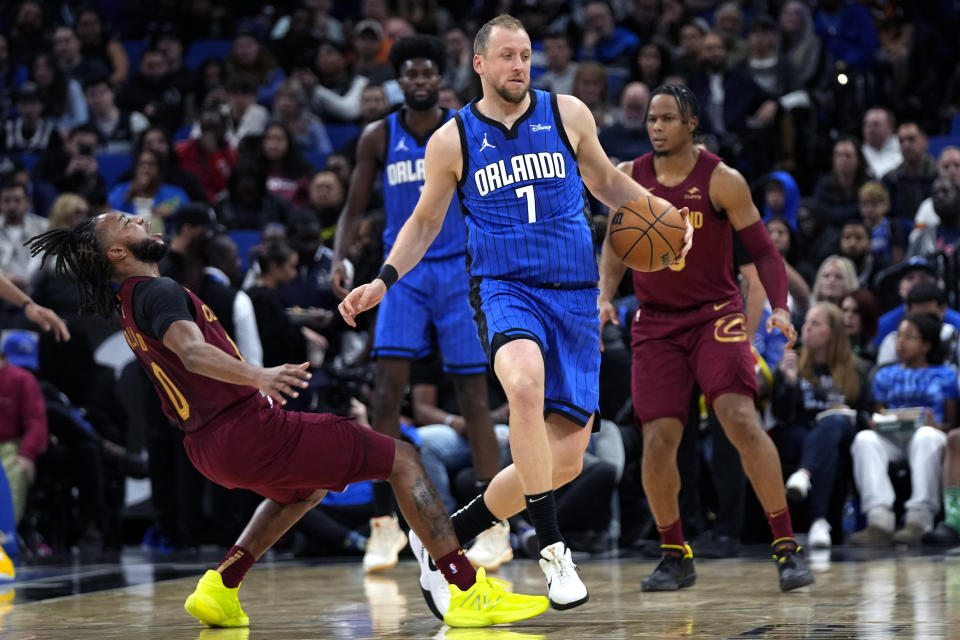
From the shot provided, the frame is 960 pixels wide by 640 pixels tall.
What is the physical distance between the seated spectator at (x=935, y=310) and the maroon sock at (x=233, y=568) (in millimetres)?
5137

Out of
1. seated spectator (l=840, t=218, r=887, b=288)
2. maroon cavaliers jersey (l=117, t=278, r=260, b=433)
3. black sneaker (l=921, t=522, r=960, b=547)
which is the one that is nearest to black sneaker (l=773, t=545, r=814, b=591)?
maroon cavaliers jersey (l=117, t=278, r=260, b=433)

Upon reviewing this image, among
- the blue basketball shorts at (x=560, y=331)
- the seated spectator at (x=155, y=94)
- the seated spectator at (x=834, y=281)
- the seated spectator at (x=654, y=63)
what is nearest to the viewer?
the blue basketball shorts at (x=560, y=331)

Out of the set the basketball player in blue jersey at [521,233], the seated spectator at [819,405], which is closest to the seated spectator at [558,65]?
the seated spectator at [819,405]

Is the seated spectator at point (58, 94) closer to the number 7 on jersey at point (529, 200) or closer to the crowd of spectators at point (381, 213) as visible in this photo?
the crowd of spectators at point (381, 213)

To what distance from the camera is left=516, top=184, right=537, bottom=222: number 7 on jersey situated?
4930mm

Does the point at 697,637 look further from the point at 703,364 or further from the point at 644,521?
the point at 644,521

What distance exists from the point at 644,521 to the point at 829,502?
1134 mm

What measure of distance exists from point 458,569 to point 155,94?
11.0 meters

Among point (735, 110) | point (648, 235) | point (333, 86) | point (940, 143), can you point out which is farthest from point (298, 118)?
point (648, 235)

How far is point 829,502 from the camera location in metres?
8.52

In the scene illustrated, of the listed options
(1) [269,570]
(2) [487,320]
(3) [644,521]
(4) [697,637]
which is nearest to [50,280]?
(1) [269,570]

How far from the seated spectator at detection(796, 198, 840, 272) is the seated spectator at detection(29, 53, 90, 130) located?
7637 millimetres

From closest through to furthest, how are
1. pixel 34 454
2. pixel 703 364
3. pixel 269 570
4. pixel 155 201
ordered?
1. pixel 703 364
2. pixel 269 570
3. pixel 34 454
4. pixel 155 201

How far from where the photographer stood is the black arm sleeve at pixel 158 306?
469cm
